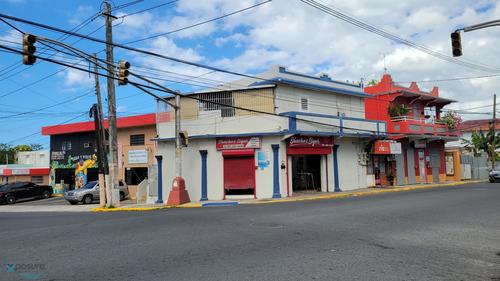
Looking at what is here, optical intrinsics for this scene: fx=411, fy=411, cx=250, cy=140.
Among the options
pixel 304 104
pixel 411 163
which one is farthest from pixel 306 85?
pixel 411 163

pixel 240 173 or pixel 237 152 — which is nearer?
pixel 237 152

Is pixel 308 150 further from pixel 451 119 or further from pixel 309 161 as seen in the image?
pixel 451 119

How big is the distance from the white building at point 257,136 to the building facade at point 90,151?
24.9 ft

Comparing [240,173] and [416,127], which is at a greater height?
[416,127]

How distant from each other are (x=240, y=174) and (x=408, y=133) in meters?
15.3

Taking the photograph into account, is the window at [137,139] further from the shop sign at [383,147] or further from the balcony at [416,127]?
the balcony at [416,127]

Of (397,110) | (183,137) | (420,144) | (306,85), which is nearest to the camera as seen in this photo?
(183,137)

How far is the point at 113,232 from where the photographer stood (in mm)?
11688

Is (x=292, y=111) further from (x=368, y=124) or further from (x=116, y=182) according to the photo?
(x=116, y=182)

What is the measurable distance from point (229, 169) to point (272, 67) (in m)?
6.54

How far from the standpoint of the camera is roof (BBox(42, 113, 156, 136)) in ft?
108

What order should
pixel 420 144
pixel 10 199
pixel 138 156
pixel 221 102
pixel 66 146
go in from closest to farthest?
pixel 221 102
pixel 10 199
pixel 138 156
pixel 420 144
pixel 66 146

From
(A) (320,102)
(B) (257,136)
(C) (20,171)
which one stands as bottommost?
(C) (20,171)

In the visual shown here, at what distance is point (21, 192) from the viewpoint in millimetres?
35031
